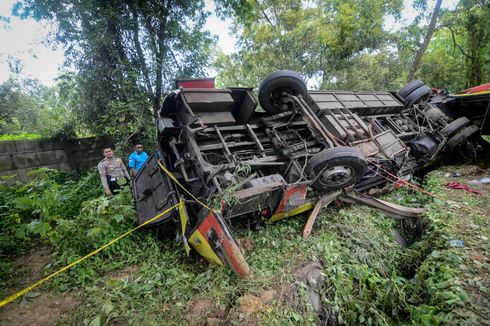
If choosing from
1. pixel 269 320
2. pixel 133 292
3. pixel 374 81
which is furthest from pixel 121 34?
pixel 374 81

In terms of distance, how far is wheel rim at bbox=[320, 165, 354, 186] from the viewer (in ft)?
11.4

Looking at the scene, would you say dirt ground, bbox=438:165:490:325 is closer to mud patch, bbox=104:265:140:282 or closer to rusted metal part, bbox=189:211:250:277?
rusted metal part, bbox=189:211:250:277

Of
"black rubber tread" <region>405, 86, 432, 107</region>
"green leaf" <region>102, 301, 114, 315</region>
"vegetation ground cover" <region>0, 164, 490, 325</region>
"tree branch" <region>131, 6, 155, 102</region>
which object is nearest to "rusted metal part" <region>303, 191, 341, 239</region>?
"vegetation ground cover" <region>0, 164, 490, 325</region>

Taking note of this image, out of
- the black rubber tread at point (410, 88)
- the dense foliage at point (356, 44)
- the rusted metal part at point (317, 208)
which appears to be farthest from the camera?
the dense foliage at point (356, 44)

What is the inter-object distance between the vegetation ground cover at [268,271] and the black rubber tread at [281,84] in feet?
7.32

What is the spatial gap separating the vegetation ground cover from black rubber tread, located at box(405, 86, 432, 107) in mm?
3003

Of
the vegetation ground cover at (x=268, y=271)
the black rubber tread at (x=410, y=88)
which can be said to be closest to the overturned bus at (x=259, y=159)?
the vegetation ground cover at (x=268, y=271)

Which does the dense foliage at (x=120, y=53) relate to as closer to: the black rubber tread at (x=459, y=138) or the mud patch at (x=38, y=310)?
the mud patch at (x=38, y=310)

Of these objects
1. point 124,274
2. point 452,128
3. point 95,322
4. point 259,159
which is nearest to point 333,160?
point 259,159

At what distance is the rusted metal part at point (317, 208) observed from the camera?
3455 mm

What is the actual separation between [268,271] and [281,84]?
3.10m

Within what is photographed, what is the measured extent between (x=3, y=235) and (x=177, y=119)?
2980 mm

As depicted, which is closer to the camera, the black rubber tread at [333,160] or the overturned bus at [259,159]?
the overturned bus at [259,159]

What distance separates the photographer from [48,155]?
5.88 meters
